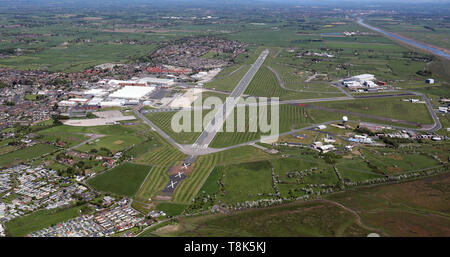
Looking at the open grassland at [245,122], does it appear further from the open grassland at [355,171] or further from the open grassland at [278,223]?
the open grassland at [278,223]

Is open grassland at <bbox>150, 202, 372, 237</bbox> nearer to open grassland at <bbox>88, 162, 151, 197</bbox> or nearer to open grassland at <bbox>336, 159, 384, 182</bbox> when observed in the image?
open grassland at <bbox>336, 159, 384, 182</bbox>

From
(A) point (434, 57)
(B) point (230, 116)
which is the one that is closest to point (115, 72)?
(B) point (230, 116)

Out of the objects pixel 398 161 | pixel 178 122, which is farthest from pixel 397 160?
pixel 178 122

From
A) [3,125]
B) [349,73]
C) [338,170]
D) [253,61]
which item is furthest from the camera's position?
[253,61]

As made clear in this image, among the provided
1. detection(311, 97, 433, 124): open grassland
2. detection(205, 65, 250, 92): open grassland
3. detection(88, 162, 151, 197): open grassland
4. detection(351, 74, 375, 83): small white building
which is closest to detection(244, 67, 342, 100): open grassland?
detection(205, 65, 250, 92): open grassland

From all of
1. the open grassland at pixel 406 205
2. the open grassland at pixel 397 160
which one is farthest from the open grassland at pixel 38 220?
the open grassland at pixel 397 160

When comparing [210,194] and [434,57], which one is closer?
[210,194]

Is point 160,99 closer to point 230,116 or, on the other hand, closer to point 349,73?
point 230,116
